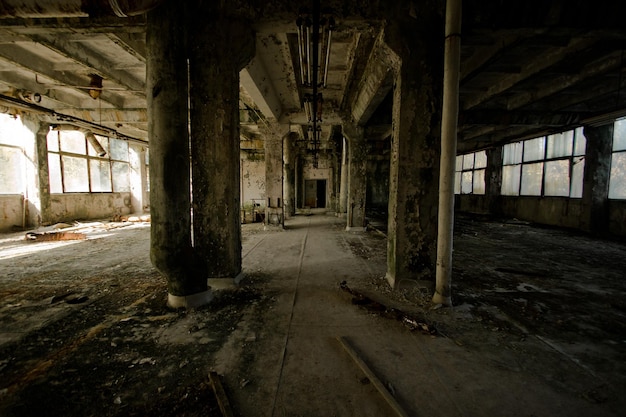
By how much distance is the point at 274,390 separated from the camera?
5.82 ft

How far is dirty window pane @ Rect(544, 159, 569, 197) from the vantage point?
29.8 ft

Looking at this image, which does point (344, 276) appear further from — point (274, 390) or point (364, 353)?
point (274, 390)

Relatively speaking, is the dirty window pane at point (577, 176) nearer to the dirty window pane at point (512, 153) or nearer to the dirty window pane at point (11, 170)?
the dirty window pane at point (512, 153)

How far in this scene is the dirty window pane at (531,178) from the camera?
10.2 meters

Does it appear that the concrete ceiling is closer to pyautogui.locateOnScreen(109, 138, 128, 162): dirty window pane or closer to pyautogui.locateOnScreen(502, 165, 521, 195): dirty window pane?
pyautogui.locateOnScreen(502, 165, 521, 195): dirty window pane

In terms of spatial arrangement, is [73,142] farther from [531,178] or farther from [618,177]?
[618,177]

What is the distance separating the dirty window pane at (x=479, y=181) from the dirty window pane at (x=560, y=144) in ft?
12.6

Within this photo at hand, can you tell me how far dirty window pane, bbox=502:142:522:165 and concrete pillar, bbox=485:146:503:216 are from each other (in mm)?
197

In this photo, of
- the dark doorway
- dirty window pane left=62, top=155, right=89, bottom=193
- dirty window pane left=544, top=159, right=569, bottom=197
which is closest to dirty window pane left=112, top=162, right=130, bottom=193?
dirty window pane left=62, top=155, right=89, bottom=193

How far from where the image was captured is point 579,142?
8555 mm

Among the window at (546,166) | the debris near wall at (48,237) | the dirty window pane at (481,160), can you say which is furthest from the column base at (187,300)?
the dirty window pane at (481,160)

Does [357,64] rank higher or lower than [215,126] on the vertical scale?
higher

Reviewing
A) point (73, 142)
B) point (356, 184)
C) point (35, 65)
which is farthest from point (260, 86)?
point (73, 142)

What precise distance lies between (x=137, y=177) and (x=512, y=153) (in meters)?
18.6
